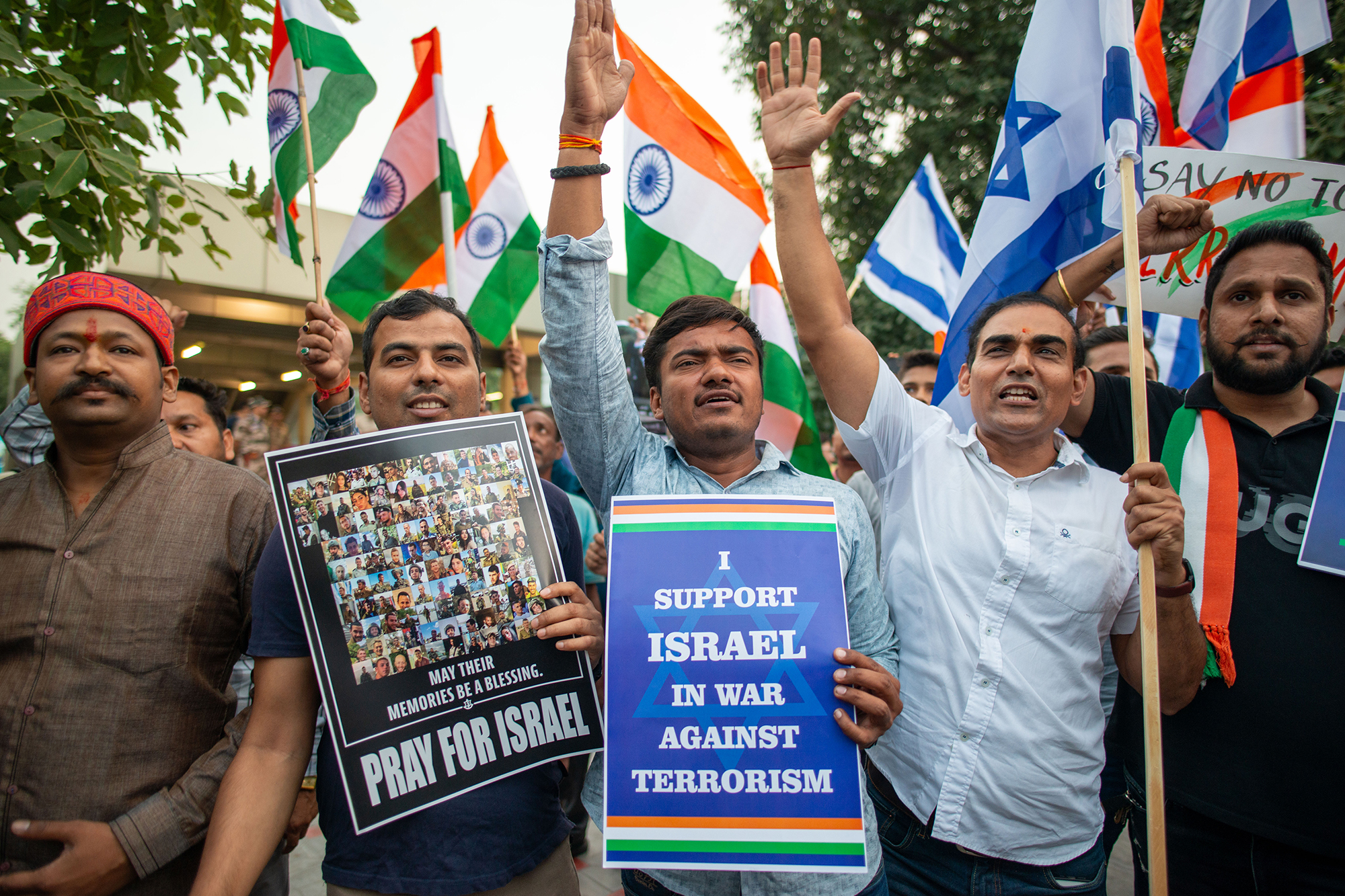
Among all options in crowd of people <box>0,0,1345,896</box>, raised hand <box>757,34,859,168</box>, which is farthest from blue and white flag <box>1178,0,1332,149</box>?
raised hand <box>757,34,859,168</box>

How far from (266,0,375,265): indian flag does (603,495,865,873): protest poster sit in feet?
8.54

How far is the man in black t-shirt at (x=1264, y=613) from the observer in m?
1.81

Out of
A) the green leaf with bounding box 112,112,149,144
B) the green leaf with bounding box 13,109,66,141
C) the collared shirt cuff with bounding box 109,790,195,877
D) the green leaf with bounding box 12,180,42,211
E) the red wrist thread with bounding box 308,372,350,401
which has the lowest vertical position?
the collared shirt cuff with bounding box 109,790,195,877

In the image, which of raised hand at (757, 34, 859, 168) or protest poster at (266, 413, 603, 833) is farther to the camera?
raised hand at (757, 34, 859, 168)

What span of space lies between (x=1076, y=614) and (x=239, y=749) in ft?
6.33

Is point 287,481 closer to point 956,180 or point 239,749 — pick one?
point 239,749

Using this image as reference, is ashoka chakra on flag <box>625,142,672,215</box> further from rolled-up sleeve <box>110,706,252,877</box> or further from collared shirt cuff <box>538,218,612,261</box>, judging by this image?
rolled-up sleeve <box>110,706,252,877</box>

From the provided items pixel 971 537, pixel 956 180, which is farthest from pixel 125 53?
pixel 956 180

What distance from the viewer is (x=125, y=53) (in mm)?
2814

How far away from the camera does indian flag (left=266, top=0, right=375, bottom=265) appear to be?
11.2 feet

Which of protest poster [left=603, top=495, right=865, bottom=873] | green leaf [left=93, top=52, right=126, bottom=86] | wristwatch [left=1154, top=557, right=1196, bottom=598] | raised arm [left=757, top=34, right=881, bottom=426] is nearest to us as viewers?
protest poster [left=603, top=495, right=865, bottom=873]

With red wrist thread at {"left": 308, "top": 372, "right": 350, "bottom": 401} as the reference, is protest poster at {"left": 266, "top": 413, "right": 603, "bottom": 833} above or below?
below

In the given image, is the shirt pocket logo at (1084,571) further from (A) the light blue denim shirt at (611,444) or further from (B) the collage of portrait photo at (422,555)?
(B) the collage of portrait photo at (422,555)

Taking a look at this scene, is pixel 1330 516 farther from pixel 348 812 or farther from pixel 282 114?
pixel 282 114
